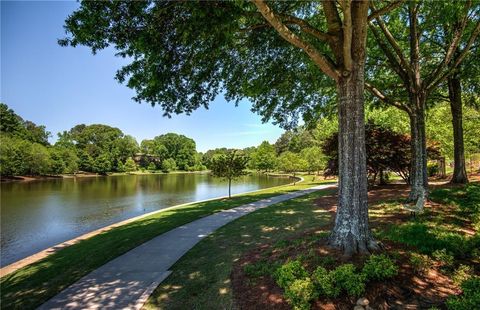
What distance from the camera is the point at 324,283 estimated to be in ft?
12.4

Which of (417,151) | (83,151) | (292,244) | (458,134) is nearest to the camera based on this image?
(292,244)

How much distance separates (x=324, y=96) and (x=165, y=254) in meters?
9.69

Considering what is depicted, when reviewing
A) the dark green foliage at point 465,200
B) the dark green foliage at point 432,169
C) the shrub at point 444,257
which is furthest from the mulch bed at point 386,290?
the dark green foliage at point 432,169

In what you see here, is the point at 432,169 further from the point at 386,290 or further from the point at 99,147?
the point at 99,147

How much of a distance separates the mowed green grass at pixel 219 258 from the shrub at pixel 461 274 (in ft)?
10.8

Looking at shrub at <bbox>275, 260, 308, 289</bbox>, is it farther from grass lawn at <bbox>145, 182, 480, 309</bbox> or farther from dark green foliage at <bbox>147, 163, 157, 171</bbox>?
dark green foliage at <bbox>147, 163, 157, 171</bbox>

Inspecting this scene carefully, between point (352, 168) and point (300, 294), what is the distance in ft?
7.90

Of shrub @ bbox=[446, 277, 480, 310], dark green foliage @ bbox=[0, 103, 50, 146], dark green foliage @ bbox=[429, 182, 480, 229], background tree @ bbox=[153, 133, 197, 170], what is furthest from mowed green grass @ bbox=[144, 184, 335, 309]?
background tree @ bbox=[153, 133, 197, 170]

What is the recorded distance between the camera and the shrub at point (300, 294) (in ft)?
11.9

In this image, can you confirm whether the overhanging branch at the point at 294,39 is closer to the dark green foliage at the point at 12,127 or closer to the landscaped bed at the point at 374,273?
the landscaped bed at the point at 374,273

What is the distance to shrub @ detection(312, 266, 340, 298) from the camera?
12.2 feet

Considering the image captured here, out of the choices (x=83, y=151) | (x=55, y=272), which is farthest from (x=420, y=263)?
(x=83, y=151)

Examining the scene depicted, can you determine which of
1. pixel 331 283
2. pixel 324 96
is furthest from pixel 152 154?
pixel 331 283

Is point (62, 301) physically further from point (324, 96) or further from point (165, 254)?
point (324, 96)
